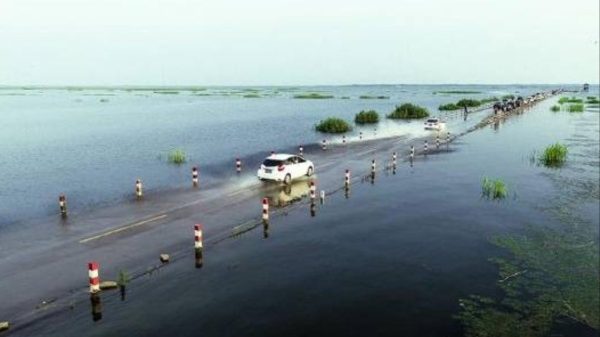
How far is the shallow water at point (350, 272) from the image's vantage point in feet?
42.7

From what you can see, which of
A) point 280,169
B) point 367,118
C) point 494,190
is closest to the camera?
point 494,190

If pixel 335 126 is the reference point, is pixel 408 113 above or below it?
above

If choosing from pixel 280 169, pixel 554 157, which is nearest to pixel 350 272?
pixel 280 169

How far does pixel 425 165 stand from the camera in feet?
126

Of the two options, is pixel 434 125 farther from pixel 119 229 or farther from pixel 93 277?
pixel 93 277

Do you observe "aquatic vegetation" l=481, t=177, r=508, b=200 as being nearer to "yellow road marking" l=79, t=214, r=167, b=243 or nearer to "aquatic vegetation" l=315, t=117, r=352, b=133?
Result: "yellow road marking" l=79, t=214, r=167, b=243

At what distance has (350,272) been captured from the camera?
16.6 meters

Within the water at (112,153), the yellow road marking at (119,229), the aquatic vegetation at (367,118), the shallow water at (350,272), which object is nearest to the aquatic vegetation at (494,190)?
Answer: the shallow water at (350,272)

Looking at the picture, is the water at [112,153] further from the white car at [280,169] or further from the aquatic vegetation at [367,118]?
the white car at [280,169]

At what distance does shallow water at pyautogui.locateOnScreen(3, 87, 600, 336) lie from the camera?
42.7ft

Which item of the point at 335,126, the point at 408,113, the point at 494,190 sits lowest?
the point at 494,190

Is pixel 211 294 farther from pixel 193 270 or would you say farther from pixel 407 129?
pixel 407 129

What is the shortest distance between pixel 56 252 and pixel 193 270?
5238 mm

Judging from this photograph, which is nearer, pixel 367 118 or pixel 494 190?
pixel 494 190
